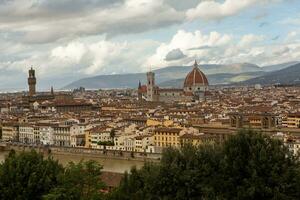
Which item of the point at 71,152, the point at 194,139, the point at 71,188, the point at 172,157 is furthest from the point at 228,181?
the point at 71,152

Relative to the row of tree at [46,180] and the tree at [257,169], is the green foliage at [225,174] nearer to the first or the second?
the tree at [257,169]

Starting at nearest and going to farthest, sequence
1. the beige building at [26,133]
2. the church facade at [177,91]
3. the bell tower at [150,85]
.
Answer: the beige building at [26,133]
the bell tower at [150,85]
the church facade at [177,91]

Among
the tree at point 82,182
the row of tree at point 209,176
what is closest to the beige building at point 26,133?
the row of tree at point 209,176

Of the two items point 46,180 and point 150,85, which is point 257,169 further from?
point 150,85

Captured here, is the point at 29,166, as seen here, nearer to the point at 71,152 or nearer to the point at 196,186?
the point at 196,186

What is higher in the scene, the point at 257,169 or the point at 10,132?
the point at 257,169

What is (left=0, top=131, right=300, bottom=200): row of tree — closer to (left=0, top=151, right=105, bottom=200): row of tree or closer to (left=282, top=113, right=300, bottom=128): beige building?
(left=0, top=151, right=105, bottom=200): row of tree

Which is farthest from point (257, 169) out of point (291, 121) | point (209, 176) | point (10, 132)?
point (10, 132)
